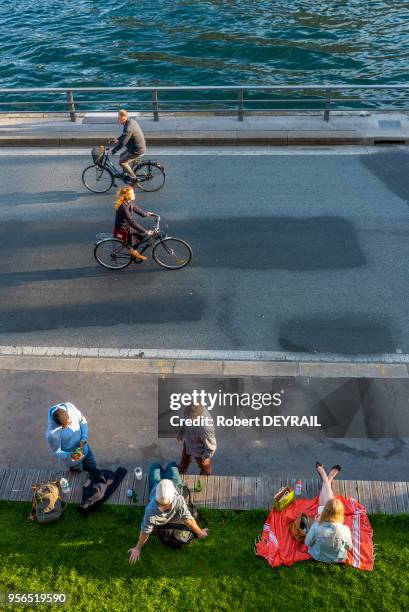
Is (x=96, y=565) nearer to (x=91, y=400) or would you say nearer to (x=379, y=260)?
(x=91, y=400)

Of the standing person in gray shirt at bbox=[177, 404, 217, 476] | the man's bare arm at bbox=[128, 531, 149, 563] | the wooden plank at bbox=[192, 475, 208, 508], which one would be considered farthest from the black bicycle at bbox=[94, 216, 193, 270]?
the man's bare arm at bbox=[128, 531, 149, 563]

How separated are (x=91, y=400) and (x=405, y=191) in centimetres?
841

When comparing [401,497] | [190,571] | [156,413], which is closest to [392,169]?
[156,413]

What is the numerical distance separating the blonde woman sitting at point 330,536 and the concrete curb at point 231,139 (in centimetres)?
1087

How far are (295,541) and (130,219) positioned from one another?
616 centimetres

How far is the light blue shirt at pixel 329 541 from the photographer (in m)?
6.12

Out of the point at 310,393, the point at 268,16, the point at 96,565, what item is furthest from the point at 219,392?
the point at 268,16

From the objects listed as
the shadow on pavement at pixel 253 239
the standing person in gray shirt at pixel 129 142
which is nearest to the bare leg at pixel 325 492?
the shadow on pavement at pixel 253 239

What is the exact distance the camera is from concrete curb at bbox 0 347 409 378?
30.4ft

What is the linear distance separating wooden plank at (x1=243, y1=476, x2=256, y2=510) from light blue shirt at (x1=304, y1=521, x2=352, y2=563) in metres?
0.91

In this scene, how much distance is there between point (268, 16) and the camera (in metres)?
29.3

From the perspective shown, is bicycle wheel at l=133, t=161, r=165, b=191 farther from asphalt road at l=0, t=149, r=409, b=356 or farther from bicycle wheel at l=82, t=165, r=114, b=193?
bicycle wheel at l=82, t=165, r=114, b=193

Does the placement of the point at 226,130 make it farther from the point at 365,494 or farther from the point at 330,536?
the point at 330,536

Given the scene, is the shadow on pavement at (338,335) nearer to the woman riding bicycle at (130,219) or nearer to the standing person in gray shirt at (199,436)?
the standing person in gray shirt at (199,436)
